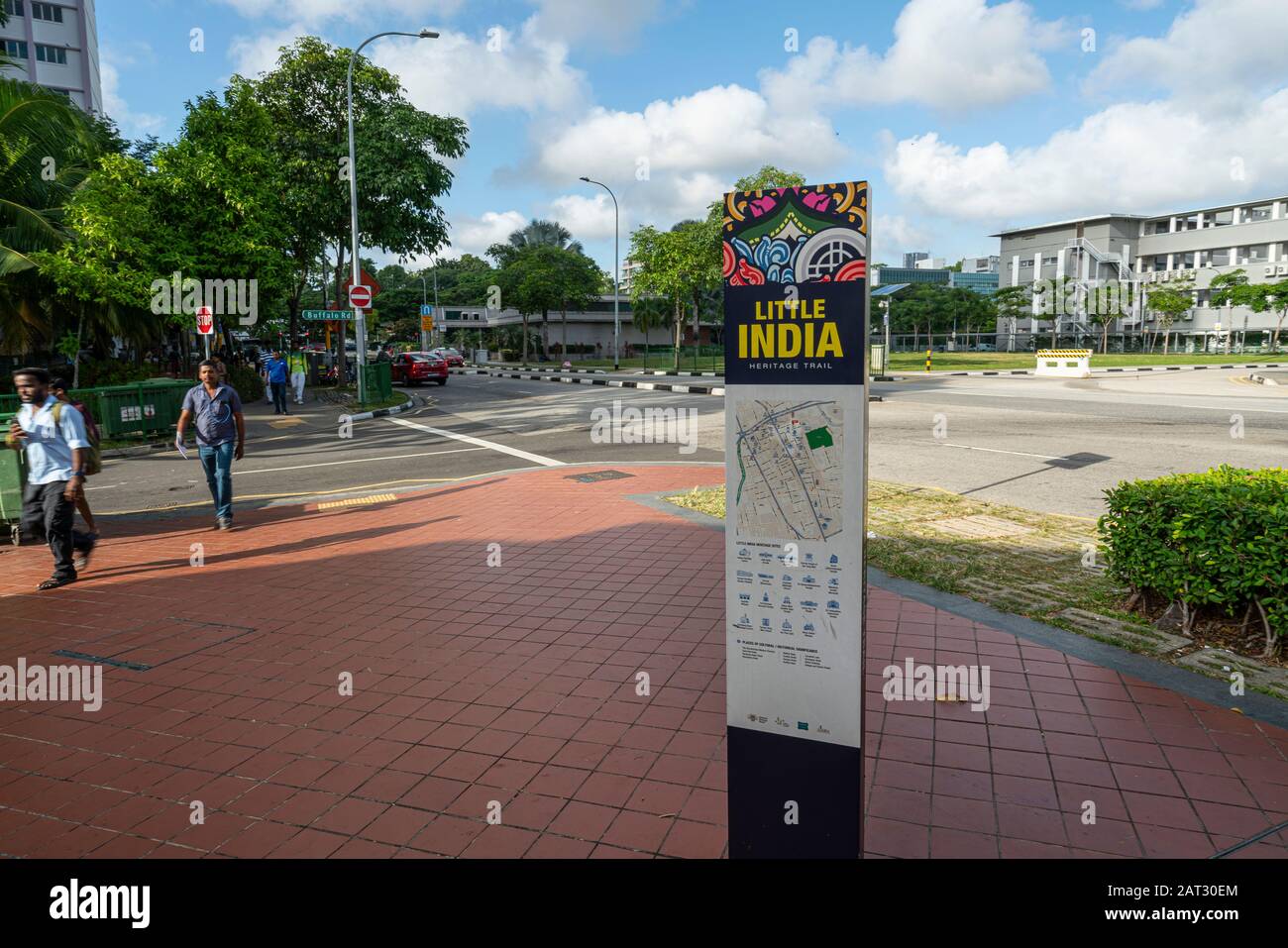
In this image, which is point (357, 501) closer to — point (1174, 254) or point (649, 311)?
point (649, 311)

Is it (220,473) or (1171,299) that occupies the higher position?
(1171,299)

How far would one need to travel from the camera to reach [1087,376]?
35406 millimetres

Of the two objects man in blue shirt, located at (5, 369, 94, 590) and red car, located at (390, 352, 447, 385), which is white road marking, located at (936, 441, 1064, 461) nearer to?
man in blue shirt, located at (5, 369, 94, 590)

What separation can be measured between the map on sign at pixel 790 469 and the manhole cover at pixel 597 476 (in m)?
8.89

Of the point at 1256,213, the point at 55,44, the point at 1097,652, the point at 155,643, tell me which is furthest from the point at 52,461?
the point at 1256,213

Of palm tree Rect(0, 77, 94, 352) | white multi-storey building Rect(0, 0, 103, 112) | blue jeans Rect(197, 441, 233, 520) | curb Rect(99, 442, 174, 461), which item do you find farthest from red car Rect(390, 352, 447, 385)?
white multi-storey building Rect(0, 0, 103, 112)

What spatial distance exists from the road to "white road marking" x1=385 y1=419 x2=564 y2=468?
0.06 metres

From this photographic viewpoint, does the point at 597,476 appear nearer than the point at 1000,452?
Yes

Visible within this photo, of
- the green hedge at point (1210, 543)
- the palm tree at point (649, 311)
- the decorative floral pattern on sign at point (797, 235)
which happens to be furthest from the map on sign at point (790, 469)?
the palm tree at point (649, 311)

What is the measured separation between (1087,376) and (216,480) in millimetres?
35418

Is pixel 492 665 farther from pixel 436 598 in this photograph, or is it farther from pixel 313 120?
pixel 313 120

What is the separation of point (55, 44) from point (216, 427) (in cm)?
7136

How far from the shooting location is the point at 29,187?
22.7 metres

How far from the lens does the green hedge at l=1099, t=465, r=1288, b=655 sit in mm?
4586
